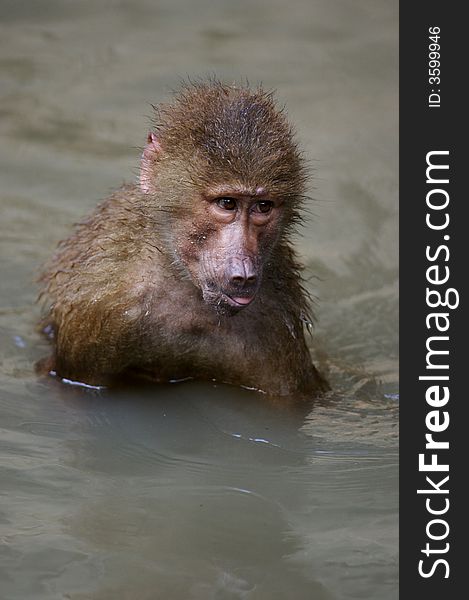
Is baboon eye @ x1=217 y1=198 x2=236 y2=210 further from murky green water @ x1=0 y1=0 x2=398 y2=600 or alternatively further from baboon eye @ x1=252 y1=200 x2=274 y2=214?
murky green water @ x1=0 y1=0 x2=398 y2=600

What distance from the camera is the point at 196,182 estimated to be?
6750mm

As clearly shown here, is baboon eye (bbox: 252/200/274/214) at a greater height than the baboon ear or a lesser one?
lesser

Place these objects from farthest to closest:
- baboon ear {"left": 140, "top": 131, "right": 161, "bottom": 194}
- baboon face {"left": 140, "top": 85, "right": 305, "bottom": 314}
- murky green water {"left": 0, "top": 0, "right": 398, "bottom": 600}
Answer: baboon ear {"left": 140, "top": 131, "right": 161, "bottom": 194}, baboon face {"left": 140, "top": 85, "right": 305, "bottom": 314}, murky green water {"left": 0, "top": 0, "right": 398, "bottom": 600}

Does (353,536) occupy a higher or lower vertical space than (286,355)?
lower

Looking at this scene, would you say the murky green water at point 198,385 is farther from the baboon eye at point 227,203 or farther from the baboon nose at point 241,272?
the baboon eye at point 227,203

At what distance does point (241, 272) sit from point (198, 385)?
57.0 inches

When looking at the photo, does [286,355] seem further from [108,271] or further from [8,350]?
[8,350]

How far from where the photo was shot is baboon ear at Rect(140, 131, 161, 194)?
7.02 meters

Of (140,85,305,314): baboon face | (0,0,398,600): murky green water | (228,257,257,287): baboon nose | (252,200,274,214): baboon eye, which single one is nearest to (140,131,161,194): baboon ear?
(140,85,305,314): baboon face

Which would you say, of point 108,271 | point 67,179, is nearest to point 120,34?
point 67,179

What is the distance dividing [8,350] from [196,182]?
2.18m

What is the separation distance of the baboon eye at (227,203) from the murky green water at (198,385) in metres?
1.32

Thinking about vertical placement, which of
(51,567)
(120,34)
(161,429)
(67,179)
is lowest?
(51,567)

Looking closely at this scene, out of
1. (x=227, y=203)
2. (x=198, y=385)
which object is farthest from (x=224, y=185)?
(x=198, y=385)
